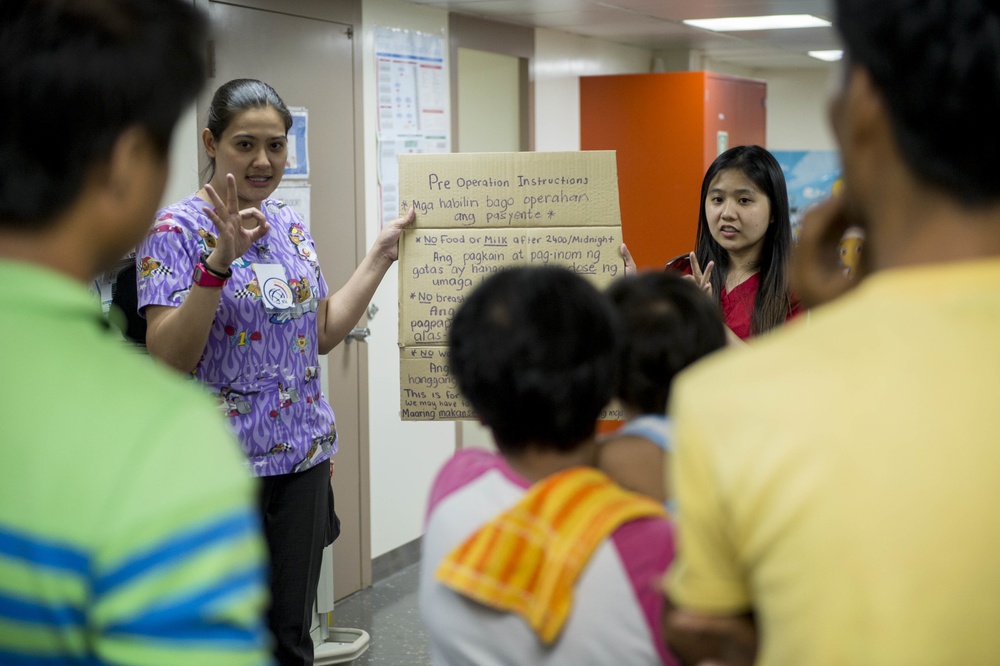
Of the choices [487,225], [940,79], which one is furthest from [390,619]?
[940,79]

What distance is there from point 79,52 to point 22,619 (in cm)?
40

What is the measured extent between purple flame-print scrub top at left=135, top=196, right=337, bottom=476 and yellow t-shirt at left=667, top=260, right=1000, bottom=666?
155cm

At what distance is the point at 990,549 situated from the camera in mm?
683

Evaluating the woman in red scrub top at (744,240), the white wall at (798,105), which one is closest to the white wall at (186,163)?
the woman in red scrub top at (744,240)

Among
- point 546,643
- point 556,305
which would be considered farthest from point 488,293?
point 546,643

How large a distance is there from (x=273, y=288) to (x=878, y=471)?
1.67 m

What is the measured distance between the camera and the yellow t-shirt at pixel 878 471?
26.7 inches

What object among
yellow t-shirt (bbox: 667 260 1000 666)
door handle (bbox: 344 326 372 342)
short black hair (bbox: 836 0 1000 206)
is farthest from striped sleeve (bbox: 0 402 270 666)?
door handle (bbox: 344 326 372 342)

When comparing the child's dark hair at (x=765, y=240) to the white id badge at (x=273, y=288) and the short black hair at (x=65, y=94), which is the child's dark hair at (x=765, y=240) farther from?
the short black hair at (x=65, y=94)

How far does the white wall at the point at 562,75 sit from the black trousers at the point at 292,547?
3161 mm

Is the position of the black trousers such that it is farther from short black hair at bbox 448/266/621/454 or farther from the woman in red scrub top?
short black hair at bbox 448/266/621/454

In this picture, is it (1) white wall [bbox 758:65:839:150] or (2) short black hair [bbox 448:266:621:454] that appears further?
(1) white wall [bbox 758:65:839:150]

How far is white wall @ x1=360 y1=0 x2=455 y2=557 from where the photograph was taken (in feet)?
13.1

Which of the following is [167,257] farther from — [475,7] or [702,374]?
[475,7]
